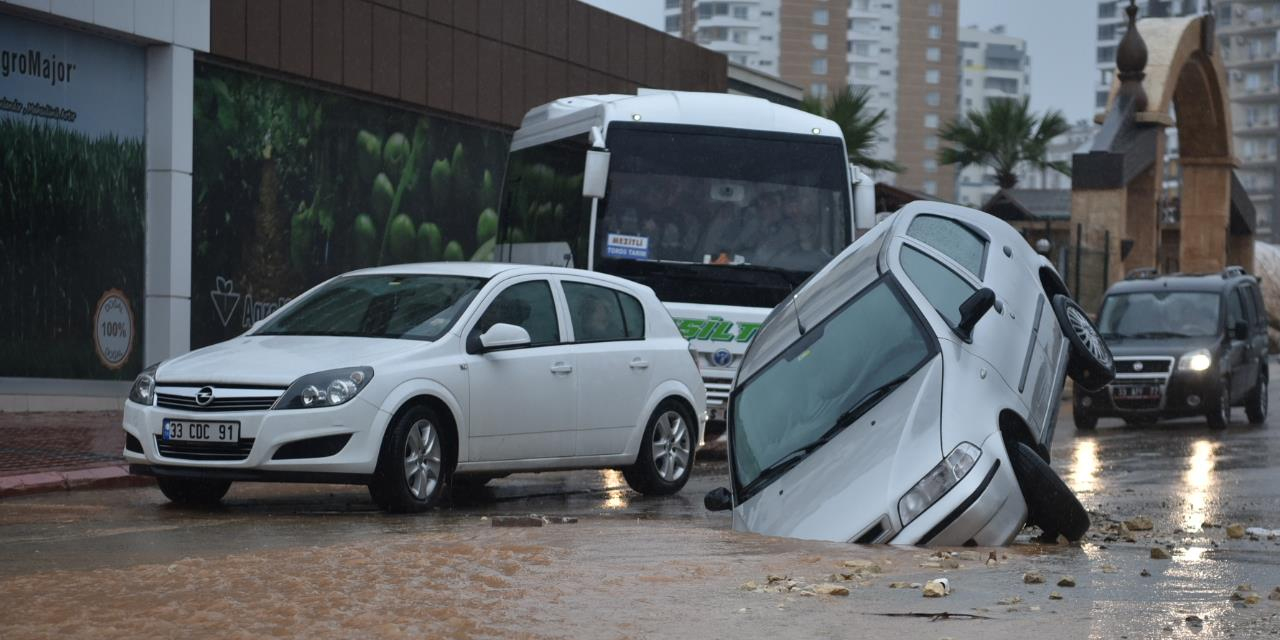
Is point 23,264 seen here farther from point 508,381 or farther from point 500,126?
point 500,126

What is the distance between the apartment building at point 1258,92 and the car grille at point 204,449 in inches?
5905

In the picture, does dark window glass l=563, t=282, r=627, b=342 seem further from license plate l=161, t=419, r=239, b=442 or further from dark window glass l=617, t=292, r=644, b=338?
license plate l=161, t=419, r=239, b=442

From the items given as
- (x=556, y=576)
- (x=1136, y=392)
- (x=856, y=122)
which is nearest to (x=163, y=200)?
(x=1136, y=392)

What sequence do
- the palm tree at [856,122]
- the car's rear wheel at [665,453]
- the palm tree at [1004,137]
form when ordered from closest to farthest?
1. the car's rear wheel at [665,453]
2. the palm tree at [856,122]
3. the palm tree at [1004,137]

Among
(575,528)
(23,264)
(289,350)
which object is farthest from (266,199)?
(575,528)

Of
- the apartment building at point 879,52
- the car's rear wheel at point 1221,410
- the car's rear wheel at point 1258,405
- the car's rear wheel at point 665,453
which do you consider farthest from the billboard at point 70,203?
the apartment building at point 879,52

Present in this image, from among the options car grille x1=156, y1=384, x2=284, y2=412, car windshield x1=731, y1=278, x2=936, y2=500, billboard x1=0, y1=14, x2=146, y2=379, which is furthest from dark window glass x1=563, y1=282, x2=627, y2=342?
billboard x1=0, y1=14, x2=146, y2=379

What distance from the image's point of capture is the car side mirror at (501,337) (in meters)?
10.9

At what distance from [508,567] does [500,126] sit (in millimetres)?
20065

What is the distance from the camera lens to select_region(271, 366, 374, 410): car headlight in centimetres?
1000

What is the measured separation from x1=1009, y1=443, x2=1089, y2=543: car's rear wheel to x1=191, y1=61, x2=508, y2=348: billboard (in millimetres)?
13497

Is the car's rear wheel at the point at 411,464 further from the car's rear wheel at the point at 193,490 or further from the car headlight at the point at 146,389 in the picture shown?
the car headlight at the point at 146,389

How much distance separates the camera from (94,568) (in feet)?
23.9

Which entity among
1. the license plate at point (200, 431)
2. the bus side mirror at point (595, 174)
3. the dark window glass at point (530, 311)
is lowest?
A: the license plate at point (200, 431)
